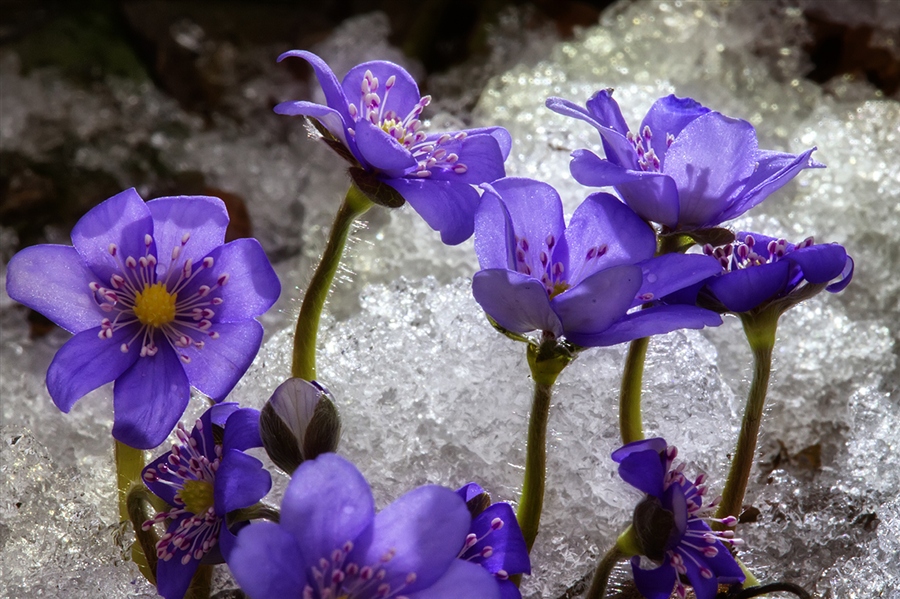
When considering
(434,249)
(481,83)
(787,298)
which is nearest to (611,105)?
(787,298)

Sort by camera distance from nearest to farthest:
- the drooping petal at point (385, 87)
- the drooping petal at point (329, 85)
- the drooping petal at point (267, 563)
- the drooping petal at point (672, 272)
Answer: the drooping petal at point (267, 563), the drooping petal at point (672, 272), the drooping petal at point (329, 85), the drooping petal at point (385, 87)

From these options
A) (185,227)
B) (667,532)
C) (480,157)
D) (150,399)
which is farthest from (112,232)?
(667,532)

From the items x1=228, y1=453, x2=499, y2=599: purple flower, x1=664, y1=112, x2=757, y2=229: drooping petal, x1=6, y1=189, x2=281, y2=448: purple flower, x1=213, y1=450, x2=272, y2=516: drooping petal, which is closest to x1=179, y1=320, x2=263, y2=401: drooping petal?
x1=6, y1=189, x2=281, y2=448: purple flower

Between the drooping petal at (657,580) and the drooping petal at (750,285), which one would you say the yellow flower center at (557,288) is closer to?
the drooping petal at (750,285)

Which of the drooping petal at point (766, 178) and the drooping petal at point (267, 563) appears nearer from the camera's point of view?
the drooping petal at point (267, 563)

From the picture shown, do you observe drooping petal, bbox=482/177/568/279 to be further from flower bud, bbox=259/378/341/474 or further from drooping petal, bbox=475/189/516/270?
flower bud, bbox=259/378/341/474

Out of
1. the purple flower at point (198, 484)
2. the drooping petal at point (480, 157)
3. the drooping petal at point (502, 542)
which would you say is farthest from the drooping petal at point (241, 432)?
the drooping petal at point (480, 157)

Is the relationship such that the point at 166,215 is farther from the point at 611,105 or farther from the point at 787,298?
the point at 787,298
